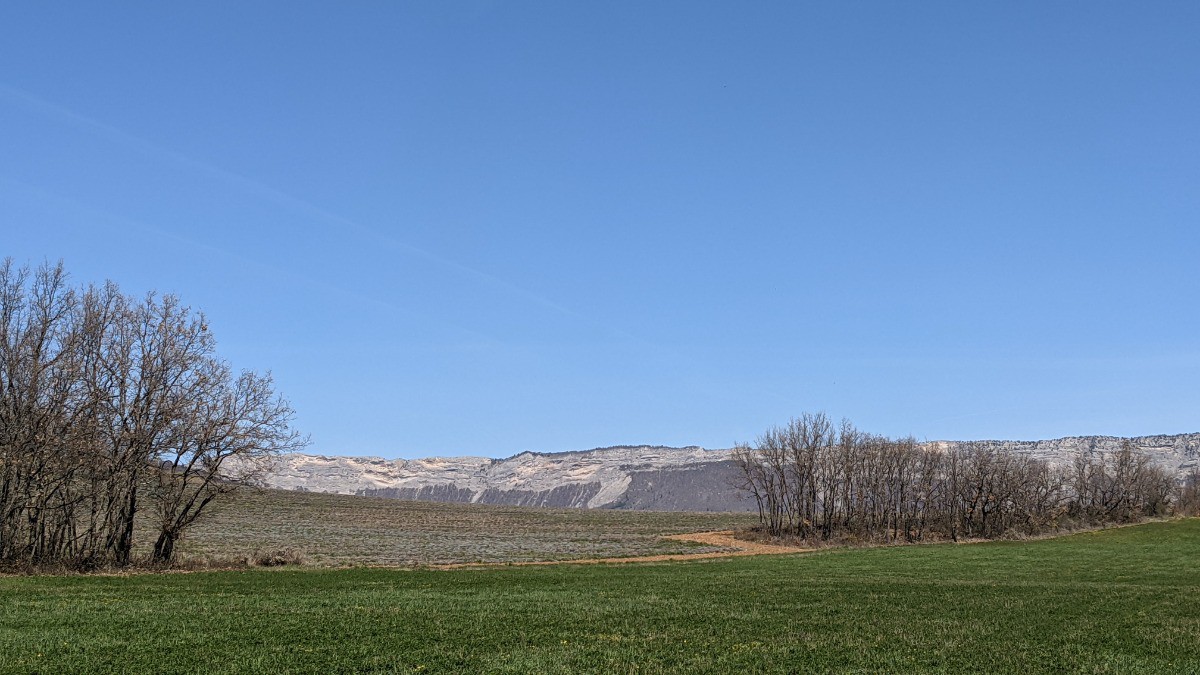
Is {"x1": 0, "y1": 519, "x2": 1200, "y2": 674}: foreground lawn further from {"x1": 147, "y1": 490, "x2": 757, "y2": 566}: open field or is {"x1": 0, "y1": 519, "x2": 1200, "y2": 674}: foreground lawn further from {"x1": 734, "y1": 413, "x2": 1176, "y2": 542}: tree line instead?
{"x1": 734, "y1": 413, "x2": 1176, "y2": 542}: tree line

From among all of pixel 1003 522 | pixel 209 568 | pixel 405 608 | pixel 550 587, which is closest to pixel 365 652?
pixel 405 608

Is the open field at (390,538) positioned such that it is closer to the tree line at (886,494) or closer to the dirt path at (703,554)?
the dirt path at (703,554)

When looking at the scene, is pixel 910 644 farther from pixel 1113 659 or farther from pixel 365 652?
pixel 365 652

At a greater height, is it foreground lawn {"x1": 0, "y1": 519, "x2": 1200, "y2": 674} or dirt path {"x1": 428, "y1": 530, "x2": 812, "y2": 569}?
foreground lawn {"x1": 0, "y1": 519, "x2": 1200, "y2": 674}

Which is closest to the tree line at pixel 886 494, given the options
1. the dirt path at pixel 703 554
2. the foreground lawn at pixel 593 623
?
the dirt path at pixel 703 554

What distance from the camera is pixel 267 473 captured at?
4956 cm

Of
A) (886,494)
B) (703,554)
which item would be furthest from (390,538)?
(886,494)

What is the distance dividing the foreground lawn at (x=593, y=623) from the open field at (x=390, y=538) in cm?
1651

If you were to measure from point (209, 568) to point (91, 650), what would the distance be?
29317 millimetres

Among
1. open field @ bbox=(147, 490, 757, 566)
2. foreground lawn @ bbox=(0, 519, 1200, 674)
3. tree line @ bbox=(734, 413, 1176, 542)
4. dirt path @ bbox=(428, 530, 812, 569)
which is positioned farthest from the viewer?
tree line @ bbox=(734, 413, 1176, 542)

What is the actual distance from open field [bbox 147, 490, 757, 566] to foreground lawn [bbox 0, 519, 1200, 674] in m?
16.5

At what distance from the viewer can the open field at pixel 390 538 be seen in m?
65.4

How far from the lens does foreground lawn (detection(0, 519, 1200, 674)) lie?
1898cm

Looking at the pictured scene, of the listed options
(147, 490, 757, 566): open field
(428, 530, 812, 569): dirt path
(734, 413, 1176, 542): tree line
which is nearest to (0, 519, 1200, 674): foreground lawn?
(428, 530, 812, 569): dirt path
